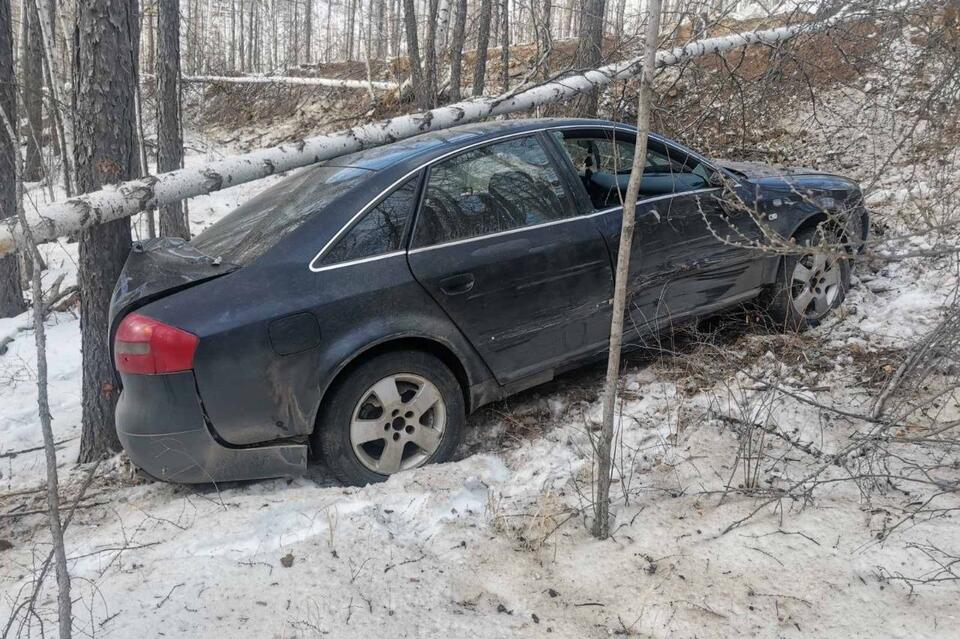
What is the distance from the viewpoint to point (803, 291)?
458 centimetres

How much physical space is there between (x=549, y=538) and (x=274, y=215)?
6.91ft

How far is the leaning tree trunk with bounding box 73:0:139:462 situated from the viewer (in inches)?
134

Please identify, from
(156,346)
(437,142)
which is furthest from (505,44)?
(156,346)

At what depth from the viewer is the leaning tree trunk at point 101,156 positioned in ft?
11.2

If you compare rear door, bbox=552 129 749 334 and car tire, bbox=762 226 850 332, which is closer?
rear door, bbox=552 129 749 334

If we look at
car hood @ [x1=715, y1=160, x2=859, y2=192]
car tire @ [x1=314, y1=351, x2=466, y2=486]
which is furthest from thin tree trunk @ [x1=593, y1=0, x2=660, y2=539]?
car hood @ [x1=715, y1=160, x2=859, y2=192]

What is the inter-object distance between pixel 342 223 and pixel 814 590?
2.45 meters

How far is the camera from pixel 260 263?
3049mm

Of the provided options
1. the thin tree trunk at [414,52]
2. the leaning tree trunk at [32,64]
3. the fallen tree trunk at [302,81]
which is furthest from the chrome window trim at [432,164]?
the leaning tree trunk at [32,64]

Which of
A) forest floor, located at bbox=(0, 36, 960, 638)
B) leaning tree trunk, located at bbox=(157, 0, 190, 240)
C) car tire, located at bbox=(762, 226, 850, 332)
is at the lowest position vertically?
forest floor, located at bbox=(0, 36, 960, 638)

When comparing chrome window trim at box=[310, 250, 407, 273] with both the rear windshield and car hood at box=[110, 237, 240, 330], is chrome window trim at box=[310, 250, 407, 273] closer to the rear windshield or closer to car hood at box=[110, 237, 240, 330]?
the rear windshield

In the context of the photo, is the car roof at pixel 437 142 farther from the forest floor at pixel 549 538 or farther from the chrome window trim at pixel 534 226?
the forest floor at pixel 549 538

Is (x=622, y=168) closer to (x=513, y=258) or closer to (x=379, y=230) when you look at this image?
(x=513, y=258)

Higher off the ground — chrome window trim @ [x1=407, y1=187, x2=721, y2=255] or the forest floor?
chrome window trim @ [x1=407, y1=187, x2=721, y2=255]
